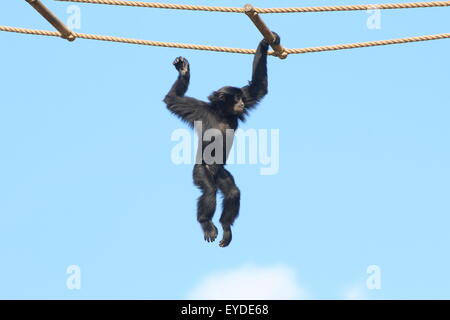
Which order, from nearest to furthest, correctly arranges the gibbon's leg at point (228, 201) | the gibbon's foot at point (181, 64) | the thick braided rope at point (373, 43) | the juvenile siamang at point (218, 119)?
1. the thick braided rope at point (373, 43)
2. the gibbon's leg at point (228, 201)
3. the juvenile siamang at point (218, 119)
4. the gibbon's foot at point (181, 64)

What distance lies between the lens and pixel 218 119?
13523mm

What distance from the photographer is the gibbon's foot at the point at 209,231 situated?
12188mm

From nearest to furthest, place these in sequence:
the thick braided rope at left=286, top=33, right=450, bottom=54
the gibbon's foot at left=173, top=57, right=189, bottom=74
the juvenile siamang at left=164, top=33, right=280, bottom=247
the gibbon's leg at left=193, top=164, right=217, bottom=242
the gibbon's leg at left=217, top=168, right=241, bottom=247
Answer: the thick braided rope at left=286, top=33, right=450, bottom=54, the gibbon's leg at left=193, top=164, right=217, bottom=242, the gibbon's leg at left=217, top=168, right=241, bottom=247, the juvenile siamang at left=164, top=33, right=280, bottom=247, the gibbon's foot at left=173, top=57, right=189, bottom=74

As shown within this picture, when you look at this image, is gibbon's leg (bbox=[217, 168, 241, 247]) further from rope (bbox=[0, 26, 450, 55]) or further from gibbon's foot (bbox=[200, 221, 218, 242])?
rope (bbox=[0, 26, 450, 55])

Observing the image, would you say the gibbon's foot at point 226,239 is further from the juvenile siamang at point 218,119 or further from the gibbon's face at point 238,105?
the gibbon's face at point 238,105

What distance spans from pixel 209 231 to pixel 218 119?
1.99 meters

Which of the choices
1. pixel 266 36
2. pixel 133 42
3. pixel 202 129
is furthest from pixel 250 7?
pixel 202 129

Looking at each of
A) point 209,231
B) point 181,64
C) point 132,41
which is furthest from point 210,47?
point 209,231

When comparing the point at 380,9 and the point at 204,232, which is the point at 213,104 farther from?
the point at 380,9

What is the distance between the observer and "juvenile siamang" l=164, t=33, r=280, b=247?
12609 millimetres

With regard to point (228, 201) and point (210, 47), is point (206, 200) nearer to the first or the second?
point (228, 201)

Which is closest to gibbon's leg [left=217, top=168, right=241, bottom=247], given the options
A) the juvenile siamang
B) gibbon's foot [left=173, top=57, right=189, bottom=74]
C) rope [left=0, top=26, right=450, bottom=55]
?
the juvenile siamang

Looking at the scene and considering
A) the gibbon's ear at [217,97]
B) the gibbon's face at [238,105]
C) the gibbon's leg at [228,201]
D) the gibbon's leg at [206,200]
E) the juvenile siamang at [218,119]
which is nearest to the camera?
the gibbon's leg at [206,200]

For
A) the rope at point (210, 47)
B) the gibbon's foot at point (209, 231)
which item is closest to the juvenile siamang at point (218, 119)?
the gibbon's foot at point (209, 231)
